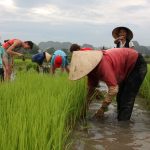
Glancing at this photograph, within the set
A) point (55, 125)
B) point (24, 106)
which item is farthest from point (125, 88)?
point (55, 125)

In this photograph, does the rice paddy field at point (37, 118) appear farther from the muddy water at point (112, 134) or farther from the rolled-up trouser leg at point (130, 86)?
Answer: the rolled-up trouser leg at point (130, 86)

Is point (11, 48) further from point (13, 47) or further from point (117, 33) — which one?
point (117, 33)

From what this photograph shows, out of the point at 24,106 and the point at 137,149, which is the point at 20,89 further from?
the point at 137,149

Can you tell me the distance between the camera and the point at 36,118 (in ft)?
10.5

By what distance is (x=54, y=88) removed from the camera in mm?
5375

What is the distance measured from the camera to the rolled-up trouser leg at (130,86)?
17.4 feet

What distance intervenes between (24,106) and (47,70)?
6938 millimetres

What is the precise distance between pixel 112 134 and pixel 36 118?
1.57 metres

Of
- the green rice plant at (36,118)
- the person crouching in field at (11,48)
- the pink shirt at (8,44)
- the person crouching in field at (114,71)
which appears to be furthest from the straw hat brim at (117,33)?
the pink shirt at (8,44)

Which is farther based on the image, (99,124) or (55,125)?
(99,124)

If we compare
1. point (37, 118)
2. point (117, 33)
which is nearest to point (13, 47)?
point (117, 33)

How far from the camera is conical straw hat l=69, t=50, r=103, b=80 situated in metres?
4.78

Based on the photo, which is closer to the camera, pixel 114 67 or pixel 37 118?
pixel 37 118

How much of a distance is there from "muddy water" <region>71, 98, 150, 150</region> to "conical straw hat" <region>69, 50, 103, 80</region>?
56cm
